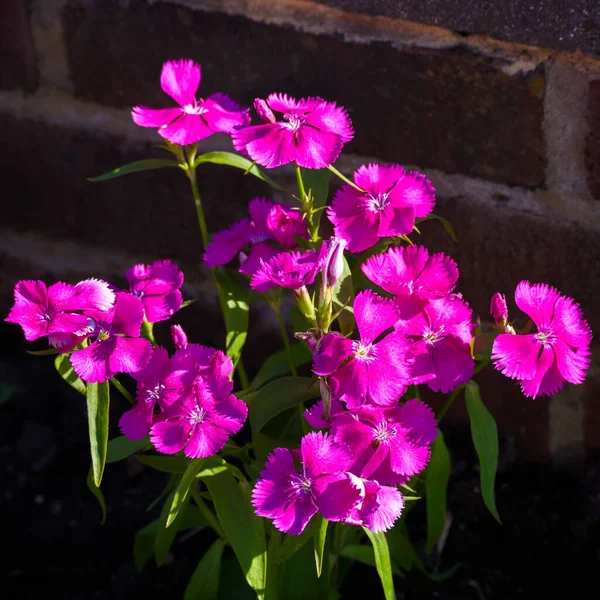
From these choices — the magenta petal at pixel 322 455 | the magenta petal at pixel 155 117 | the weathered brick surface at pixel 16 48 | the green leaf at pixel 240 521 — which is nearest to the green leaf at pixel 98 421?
the green leaf at pixel 240 521

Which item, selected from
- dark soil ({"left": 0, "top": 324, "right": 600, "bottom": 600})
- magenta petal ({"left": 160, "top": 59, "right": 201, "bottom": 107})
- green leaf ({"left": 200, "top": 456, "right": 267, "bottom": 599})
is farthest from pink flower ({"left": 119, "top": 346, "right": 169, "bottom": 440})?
dark soil ({"left": 0, "top": 324, "right": 600, "bottom": 600})

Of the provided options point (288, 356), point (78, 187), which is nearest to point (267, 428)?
point (288, 356)

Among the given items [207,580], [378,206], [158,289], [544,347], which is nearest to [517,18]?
[378,206]

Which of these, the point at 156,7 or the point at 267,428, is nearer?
the point at 267,428

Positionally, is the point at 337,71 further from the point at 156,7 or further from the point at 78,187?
the point at 78,187

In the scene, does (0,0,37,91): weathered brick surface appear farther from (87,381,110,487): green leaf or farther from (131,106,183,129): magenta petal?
(87,381,110,487): green leaf

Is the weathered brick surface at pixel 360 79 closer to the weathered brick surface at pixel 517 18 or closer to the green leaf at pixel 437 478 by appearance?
the weathered brick surface at pixel 517 18
